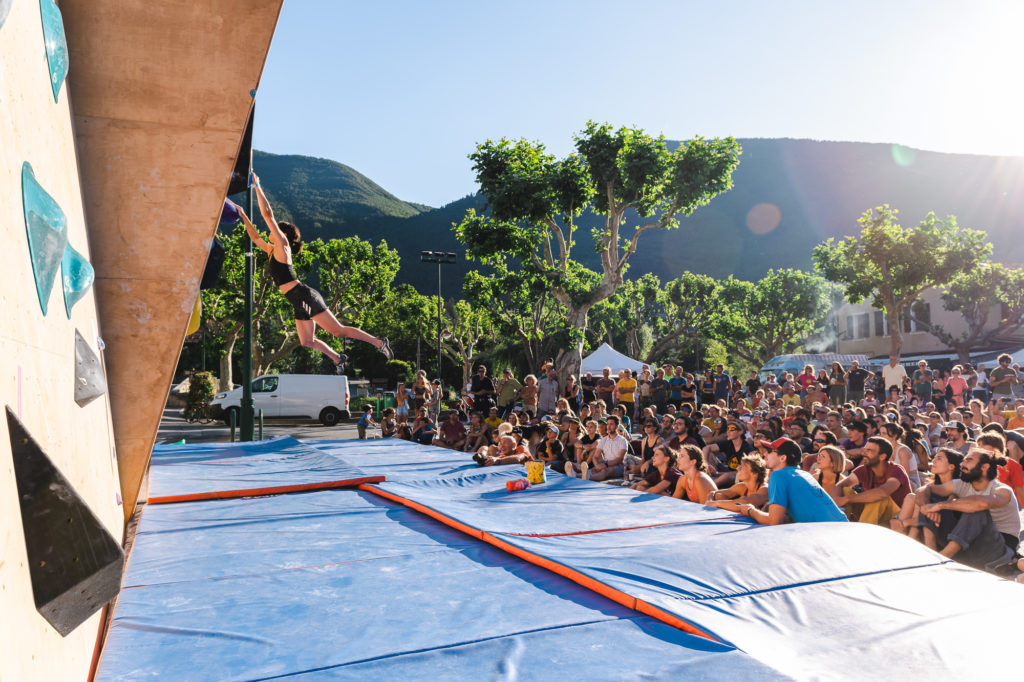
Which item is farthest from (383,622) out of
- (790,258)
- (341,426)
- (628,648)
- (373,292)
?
(790,258)

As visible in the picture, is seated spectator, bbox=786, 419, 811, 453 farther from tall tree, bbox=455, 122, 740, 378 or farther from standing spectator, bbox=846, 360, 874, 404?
tall tree, bbox=455, 122, 740, 378

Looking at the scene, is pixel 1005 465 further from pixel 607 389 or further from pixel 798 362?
pixel 798 362

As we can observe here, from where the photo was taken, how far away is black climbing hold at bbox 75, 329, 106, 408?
228 cm

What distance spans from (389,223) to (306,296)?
116865 millimetres

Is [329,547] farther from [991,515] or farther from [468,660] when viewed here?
[991,515]

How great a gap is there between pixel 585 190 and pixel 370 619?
1748 centimetres

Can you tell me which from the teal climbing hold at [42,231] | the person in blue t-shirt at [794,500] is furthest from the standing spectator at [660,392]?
the teal climbing hold at [42,231]

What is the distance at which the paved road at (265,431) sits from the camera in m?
18.8

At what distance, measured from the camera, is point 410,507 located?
5.77 m

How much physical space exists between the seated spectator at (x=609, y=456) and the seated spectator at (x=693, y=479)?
188 centimetres

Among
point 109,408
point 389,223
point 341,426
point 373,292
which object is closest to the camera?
point 109,408

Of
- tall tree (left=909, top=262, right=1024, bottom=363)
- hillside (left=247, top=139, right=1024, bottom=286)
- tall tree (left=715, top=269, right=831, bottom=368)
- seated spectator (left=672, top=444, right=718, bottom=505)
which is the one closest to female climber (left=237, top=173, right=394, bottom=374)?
seated spectator (left=672, top=444, right=718, bottom=505)

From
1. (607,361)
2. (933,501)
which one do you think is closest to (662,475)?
(933,501)

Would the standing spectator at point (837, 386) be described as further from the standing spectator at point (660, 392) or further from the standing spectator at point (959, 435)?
the standing spectator at point (959, 435)
